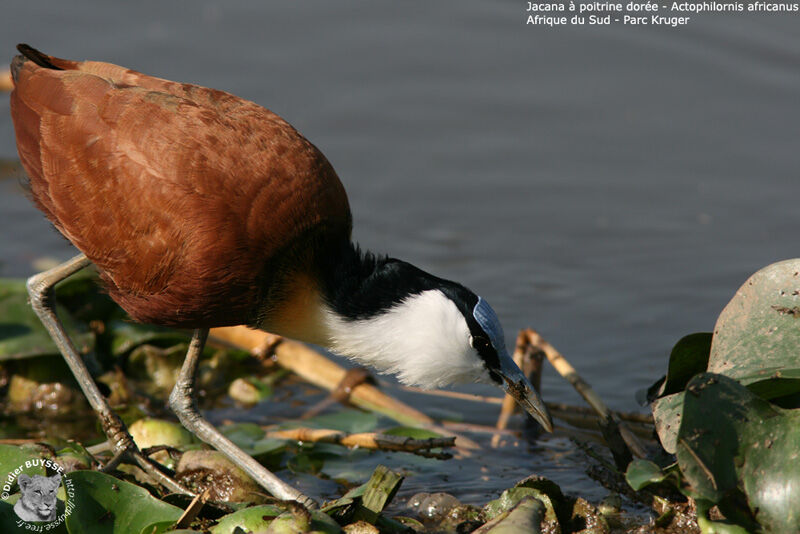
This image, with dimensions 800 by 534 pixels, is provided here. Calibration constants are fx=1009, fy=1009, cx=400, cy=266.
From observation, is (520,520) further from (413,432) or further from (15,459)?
(15,459)

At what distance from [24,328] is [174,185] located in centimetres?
198

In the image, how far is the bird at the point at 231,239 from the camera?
16.1 ft

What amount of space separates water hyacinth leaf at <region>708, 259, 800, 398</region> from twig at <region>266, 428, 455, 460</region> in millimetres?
1638

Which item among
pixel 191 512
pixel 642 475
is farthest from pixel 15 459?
pixel 642 475

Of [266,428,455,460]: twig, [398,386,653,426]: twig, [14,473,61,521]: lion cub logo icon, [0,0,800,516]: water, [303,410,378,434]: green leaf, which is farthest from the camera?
[0,0,800,516]: water

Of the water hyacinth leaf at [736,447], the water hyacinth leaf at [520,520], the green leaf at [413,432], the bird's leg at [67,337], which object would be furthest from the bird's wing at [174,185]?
the water hyacinth leaf at [736,447]

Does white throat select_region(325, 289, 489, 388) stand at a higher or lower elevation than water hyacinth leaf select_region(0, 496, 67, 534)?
higher

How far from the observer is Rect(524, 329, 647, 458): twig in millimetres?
5184

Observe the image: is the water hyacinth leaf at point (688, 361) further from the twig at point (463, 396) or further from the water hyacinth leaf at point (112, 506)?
the water hyacinth leaf at point (112, 506)

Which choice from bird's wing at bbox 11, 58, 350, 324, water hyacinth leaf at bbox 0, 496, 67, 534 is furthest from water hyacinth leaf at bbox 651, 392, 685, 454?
water hyacinth leaf at bbox 0, 496, 67, 534

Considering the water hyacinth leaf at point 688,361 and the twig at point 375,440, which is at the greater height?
the water hyacinth leaf at point 688,361

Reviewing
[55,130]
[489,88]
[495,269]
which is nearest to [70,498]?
[55,130]

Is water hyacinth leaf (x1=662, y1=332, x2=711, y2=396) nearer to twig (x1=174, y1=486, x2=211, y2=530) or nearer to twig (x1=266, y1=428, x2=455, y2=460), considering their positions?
twig (x1=266, y1=428, x2=455, y2=460)

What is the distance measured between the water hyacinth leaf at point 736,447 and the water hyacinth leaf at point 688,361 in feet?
2.64
